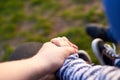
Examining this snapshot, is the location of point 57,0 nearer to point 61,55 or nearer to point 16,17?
point 16,17

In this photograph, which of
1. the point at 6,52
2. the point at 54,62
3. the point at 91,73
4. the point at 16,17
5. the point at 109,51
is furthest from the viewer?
the point at 16,17

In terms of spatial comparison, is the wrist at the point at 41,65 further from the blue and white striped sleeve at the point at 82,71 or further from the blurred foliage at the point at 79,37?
the blurred foliage at the point at 79,37

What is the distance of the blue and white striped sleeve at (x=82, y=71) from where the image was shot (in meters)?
0.90

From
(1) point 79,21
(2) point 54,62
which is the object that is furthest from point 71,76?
(1) point 79,21

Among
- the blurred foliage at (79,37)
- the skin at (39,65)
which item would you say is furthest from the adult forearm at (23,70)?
the blurred foliage at (79,37)

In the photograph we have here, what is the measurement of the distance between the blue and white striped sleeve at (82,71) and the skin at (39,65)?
22 millimetres

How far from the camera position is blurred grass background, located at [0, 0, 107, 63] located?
8.18ft

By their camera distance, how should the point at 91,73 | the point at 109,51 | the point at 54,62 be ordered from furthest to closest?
the point at 109,51, the point at 54,62, the point at 91,73

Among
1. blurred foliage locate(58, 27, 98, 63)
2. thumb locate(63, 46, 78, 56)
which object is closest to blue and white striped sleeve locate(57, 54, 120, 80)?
thumb locate(63, 46, 78, 56)

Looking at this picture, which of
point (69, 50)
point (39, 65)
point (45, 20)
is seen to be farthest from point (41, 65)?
point (45, 20)

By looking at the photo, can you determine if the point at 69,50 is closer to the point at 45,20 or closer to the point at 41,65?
the point at 41,65

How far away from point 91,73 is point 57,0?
6.17 feet

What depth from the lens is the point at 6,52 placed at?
8.32ft

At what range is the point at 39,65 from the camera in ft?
3.62
